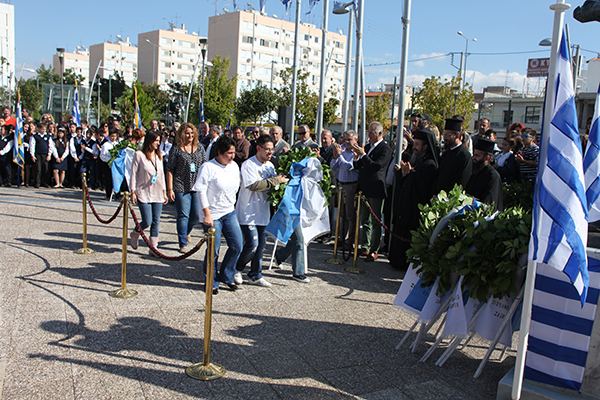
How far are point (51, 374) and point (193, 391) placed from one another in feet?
3.85

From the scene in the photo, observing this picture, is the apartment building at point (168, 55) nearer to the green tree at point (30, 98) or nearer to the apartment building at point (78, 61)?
the apartment building at point (78, 61)

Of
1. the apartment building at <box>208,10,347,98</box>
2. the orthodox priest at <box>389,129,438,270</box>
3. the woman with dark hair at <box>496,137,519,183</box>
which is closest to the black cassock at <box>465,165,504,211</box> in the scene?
the orthodox priest at <box>389,129,438,270</box>

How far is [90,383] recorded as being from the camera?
3795 mm

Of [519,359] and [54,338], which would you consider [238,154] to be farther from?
[519,359]

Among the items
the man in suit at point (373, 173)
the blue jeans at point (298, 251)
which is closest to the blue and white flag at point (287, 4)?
the man in suit at point (373, 173)

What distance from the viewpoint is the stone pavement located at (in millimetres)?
3885

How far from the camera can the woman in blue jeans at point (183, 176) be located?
25.7ft

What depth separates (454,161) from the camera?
22.1ft

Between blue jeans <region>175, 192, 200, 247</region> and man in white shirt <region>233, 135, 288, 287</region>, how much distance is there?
172 centimetres

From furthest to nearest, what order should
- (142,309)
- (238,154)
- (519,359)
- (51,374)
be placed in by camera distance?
1. (238,154)
2. (142,309)
3. (51,374)
4. (519,359)

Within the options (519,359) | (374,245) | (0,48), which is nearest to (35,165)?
(374,245)

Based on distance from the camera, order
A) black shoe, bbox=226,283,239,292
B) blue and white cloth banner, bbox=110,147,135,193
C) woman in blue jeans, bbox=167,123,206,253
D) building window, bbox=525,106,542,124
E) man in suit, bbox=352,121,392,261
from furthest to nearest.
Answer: building window, bbox=525,106,542,124
blue and white cloth banner, bbox=110,147,135,193
man in suit, bbox=352,121,392,261
woman in blue jeans, bbox=167,123,206,253
black shoe, bbox=226,283,239,292

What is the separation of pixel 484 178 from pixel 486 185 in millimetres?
97

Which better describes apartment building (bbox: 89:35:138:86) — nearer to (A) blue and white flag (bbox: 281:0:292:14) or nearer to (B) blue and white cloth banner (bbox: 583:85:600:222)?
(A) blue and white flag (bbox: 281:0:292:14)
